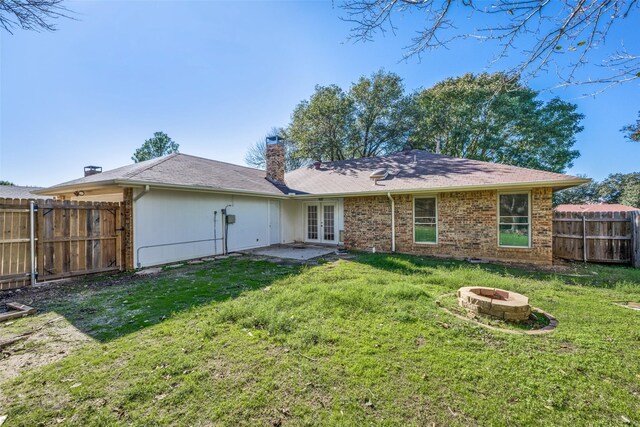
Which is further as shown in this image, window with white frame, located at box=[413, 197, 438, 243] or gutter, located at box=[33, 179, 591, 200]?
window with white frame, located at box=[413, 197, 438, 243]

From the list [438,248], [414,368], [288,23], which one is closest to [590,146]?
[438,248]

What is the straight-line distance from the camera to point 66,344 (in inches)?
133

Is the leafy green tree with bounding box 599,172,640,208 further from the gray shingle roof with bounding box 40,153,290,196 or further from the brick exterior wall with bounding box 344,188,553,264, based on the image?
the gray shingle roof with bounding box 40,153,290,196

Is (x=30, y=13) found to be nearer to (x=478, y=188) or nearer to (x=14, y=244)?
(x=14, y=244)

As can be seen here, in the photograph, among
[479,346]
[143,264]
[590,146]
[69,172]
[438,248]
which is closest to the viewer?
[479,346]

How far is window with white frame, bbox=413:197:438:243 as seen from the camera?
9805 mm

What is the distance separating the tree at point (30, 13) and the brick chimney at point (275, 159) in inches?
418

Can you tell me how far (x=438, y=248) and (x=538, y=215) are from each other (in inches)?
120

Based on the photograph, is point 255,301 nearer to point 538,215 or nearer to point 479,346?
point 479,346

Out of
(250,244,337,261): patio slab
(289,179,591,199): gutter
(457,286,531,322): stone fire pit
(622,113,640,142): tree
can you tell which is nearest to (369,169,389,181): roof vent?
(289,179,591,199): gutter

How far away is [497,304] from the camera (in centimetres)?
393

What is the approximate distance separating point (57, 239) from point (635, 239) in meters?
15.2

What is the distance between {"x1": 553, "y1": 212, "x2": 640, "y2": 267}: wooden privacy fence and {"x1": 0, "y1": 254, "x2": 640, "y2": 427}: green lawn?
190 inches

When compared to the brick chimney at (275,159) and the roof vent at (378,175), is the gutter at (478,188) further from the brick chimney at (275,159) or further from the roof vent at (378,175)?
the brick chimney at (275,159)
